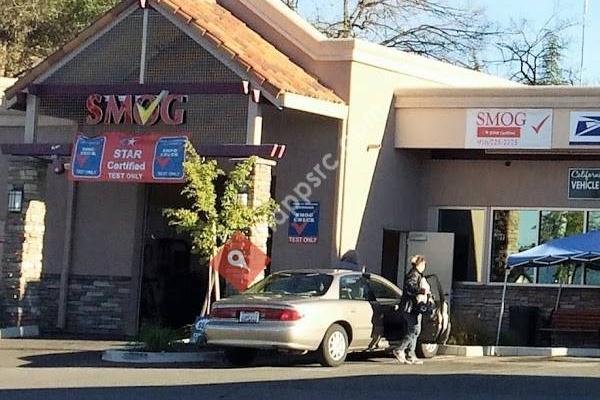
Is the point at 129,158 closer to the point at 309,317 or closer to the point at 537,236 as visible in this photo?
the point at 309,317

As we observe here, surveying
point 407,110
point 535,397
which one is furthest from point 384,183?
point 535,397

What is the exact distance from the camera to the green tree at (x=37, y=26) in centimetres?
3997

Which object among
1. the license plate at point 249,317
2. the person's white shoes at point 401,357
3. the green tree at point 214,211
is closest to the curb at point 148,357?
the license plate at point 249,317

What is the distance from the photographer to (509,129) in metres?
24.3

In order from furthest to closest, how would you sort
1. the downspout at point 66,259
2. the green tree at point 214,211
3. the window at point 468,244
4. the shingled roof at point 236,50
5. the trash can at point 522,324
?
the window at point 468,244 < the downspout at point 66,259 < the trash can at point 522,324 < the shingled roof at point 236,50 < the green tree at point 214,211

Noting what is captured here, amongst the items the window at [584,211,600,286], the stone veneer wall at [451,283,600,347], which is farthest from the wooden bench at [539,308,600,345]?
the window at [584,211,600,286]

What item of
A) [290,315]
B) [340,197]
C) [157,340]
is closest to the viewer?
[290,315]

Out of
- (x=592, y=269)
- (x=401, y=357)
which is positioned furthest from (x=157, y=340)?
(x=592, y=269)

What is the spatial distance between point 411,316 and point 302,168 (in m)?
5.81

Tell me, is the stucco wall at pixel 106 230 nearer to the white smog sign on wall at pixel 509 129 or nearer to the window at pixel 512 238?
the white smog sign on wall at pixel 509 129

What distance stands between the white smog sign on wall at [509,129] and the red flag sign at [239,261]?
5337 mm

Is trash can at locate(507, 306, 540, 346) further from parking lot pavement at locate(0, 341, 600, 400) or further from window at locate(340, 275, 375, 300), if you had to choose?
window at locate(340, 275, 375, 300)

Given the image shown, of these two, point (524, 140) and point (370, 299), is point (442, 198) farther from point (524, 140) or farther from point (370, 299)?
point (370, 299)

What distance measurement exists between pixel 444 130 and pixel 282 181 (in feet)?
10.9
